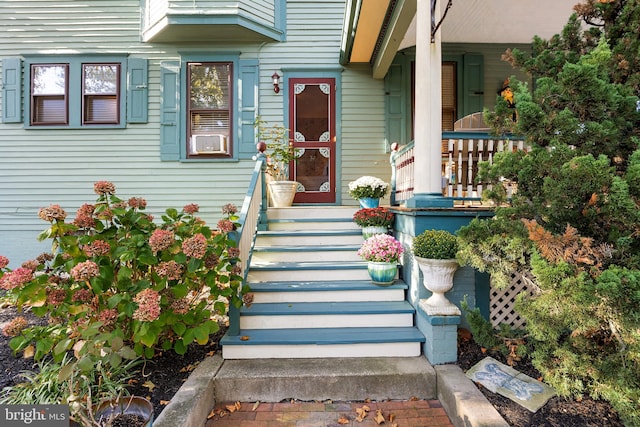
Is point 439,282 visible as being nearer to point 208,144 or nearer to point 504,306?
point 504,306

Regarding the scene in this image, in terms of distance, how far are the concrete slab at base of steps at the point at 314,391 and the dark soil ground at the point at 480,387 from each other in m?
0.13

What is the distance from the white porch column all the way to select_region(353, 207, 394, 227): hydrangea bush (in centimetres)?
78

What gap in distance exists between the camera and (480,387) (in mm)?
2467

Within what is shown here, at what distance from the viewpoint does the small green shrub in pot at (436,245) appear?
2.79 m

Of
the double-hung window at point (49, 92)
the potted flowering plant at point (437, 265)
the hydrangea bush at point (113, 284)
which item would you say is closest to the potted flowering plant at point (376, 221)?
the potted flowering plant at point (437, 265)

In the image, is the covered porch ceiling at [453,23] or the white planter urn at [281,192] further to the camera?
the white planter urn at [281,192]

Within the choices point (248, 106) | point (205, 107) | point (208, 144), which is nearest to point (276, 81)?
point (248, 106)

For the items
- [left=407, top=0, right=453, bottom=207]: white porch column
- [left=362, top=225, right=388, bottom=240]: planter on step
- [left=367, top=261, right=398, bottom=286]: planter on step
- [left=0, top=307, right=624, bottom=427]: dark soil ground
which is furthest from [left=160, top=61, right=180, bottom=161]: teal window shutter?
[left=407, top=0, right=453, bottom=207]: white porch column

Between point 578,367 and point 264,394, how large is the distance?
81.6 inches

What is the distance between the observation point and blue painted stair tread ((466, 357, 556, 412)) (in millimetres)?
2279

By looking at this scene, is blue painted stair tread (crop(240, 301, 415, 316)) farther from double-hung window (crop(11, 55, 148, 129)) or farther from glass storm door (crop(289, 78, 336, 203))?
double-hung window (crop(11, 55, 148, 129))

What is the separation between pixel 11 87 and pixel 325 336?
683 centimetres

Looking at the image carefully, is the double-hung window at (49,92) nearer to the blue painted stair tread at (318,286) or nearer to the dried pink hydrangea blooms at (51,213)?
the dried pink hydrangea blooms at (51,213)

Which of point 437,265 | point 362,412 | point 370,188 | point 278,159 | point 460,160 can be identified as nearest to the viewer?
point 362,412
